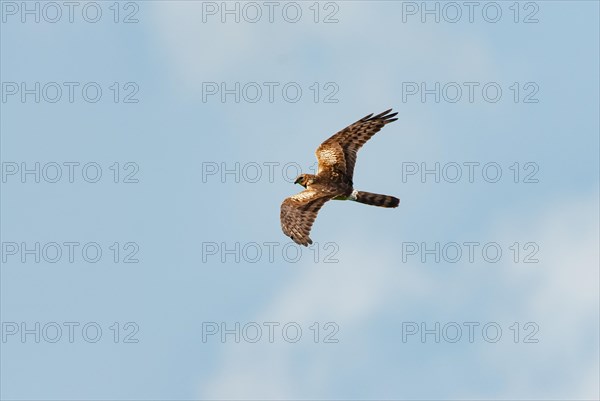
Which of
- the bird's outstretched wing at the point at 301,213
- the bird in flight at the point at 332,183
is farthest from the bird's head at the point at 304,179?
the bird's outstretched wing at the point at 301,213

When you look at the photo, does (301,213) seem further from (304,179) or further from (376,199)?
(376,199)

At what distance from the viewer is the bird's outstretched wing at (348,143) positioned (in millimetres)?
34000

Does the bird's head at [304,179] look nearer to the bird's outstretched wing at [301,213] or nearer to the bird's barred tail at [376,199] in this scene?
the bird's outstretched wing at [301,213]

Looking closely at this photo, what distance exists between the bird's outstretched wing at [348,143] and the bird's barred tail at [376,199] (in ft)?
4.07

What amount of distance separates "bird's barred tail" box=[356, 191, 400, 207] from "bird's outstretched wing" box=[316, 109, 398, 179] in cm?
124

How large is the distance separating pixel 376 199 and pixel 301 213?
3.17 metres

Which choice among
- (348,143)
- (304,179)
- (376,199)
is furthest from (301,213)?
(348,143)

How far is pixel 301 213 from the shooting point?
100ft

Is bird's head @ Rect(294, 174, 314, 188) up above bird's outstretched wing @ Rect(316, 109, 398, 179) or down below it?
below

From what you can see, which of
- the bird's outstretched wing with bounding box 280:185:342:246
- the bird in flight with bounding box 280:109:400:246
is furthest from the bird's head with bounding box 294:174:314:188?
the bird's outstretched wing with bounding box 280:185:342:246

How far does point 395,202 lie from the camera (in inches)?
1282

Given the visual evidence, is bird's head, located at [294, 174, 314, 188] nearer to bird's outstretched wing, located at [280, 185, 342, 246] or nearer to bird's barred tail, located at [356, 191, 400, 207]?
bird's outstretched wing, located at [280, 185, 342, 246]

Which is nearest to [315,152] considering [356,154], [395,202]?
[356,154]

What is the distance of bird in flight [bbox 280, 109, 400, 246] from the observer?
30188 millimetres
